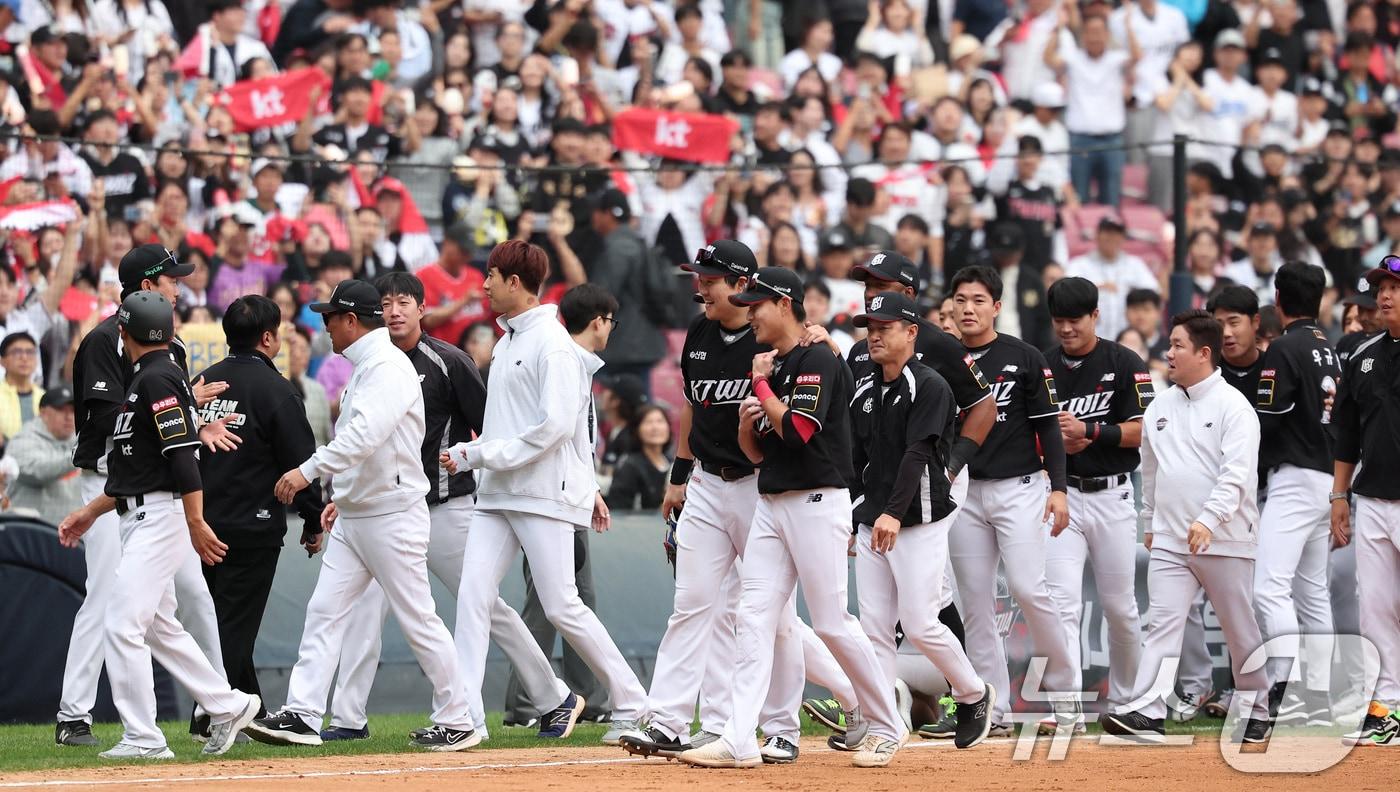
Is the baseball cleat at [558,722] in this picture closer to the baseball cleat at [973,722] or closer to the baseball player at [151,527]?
the baseball player at [151,527]

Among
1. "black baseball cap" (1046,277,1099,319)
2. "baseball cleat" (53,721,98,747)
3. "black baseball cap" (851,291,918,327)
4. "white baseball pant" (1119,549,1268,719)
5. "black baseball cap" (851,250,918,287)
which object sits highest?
"black baseball cap" (851,250,918,287)

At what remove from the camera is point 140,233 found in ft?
40.8

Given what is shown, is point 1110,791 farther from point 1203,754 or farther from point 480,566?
point 480,566

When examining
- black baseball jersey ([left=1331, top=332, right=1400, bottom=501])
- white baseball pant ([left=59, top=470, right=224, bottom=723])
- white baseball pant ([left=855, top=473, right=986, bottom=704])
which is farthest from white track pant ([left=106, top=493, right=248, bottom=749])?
black baseball jersey ([left=1331, top=332, right=1400, bottom=501])

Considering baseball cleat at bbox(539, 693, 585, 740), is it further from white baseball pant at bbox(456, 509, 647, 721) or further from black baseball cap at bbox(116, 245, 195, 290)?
black baseball cap at bbox(116, 245, 195, 290)

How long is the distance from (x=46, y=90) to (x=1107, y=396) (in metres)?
9.07

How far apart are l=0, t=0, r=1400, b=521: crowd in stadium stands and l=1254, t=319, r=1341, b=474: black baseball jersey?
2.94 feet

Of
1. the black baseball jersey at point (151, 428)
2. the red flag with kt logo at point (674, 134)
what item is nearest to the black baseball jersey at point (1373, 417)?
the black baseball jersey at point (151, 428)

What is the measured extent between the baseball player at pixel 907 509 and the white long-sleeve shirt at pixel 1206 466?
1405 millimetres

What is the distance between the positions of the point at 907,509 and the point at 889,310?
0.88 m

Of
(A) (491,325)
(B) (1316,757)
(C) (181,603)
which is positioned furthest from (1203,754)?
(A) (491,325)

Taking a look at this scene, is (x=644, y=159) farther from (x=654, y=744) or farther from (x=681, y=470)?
(x=654, y=744)

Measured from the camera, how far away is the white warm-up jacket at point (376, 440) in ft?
27.1

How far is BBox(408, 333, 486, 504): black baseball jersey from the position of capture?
9.41 m
